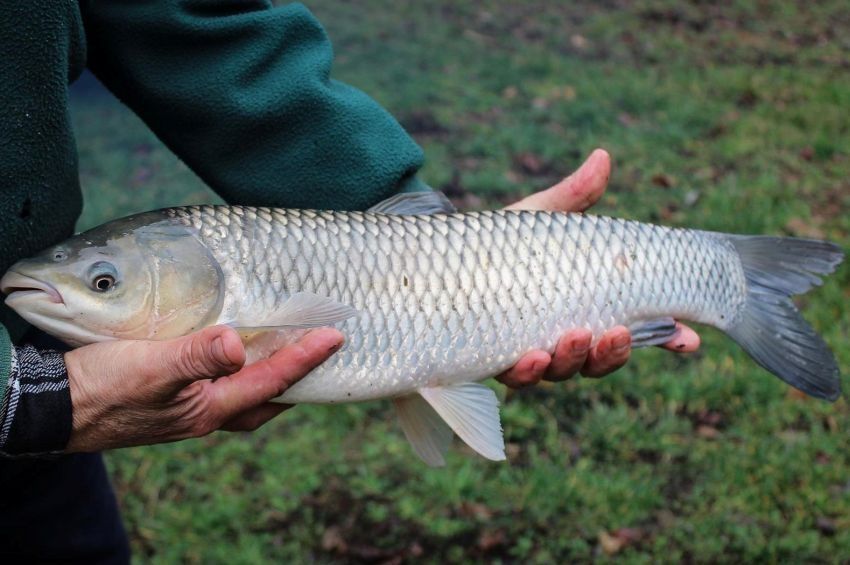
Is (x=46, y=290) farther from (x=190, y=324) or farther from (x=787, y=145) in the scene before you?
(x=787, y=145)

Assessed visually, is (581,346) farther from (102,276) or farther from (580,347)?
(102,276)

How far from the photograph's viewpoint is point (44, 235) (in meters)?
1.94

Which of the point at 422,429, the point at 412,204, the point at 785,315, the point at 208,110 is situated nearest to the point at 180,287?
the point at 208,110

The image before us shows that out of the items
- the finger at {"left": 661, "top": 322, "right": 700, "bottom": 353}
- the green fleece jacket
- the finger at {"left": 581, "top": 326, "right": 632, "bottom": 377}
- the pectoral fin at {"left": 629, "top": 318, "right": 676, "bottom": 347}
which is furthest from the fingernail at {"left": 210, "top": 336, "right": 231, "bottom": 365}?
the finger at {"left": 661, "top": 322, "right": 700, "bottom": 353}

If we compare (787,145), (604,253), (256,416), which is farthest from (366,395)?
(787,145)

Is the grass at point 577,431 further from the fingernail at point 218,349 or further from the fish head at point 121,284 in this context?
the fingernail at point 218,349

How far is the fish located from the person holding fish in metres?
0.07

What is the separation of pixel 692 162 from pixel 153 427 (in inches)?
180

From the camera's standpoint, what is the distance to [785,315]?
2.36m

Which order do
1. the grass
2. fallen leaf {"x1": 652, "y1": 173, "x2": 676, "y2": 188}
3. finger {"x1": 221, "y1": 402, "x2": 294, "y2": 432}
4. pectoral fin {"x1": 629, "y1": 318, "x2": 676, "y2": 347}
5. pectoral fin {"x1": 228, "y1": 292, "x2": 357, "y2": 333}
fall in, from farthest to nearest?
fallen leaf {"x1": 652, "y1": 173, "x2": 676, "y2": 188}
the grass
pectoral fin {"x1": 629, "y1": 318, "x2": 676, "y2": 347}
finger {"x1": 221, "y1": 402, "x2": 294, "y2": 432}
pectoral fin {"x1": 228, "y1": 292, "x2": 357, "y2": 333}

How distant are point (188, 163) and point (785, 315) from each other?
139 cm

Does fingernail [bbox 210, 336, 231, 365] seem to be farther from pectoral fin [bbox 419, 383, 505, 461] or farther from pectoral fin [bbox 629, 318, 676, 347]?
pectoral fin [bbox 629, 318, 676, 347]

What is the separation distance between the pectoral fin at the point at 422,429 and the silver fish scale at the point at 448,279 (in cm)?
17

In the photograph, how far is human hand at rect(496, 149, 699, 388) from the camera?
2.14 metres
